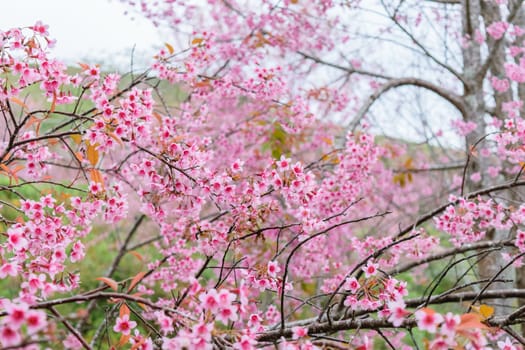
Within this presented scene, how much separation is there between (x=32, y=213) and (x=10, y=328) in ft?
3.07

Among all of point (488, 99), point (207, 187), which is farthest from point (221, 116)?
point (207, 187)

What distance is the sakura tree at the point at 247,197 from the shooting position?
1.31 metres

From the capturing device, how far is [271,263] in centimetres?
174

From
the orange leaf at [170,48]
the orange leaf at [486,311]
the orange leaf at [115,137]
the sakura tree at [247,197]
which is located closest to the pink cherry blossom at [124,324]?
the sakura tree at [247,197]

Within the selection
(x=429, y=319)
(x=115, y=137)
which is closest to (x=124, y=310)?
(x=115, y=137)

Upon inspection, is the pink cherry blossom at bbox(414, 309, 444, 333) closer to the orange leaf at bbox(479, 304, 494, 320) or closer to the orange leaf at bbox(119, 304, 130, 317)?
the orange leaf at bbox(479, 304, 494, 320)

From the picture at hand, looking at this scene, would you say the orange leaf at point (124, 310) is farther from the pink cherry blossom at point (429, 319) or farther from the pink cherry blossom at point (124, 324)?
the pink cherry blossom at point (429, 319)

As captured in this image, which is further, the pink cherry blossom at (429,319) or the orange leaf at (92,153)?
the orange leaf at (92,153)

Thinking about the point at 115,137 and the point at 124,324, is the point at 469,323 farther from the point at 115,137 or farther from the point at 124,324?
the point at 115,137

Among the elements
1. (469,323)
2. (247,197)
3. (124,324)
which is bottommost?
(469,323)

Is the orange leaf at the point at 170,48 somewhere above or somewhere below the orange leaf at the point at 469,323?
above

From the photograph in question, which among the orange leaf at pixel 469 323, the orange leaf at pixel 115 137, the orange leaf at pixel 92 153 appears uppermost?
the orange leaf at pixel 92 153

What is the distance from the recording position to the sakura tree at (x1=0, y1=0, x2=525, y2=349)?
1.31 metres

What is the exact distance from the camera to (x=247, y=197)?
2.03 m
